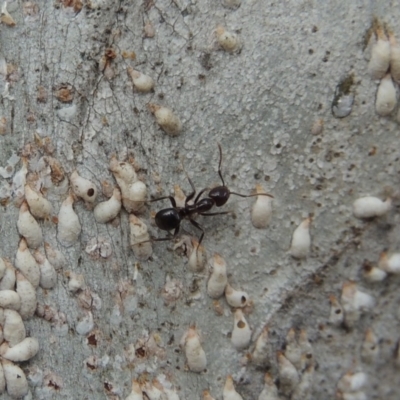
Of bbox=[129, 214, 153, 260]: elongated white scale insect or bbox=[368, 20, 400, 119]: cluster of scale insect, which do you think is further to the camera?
bbox=[129, 214, 153, 260]: elongated white scale insect

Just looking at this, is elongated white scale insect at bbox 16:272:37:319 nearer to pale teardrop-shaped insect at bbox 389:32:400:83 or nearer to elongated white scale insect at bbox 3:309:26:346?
elongated white scale insect at bbox 3:309:26:346

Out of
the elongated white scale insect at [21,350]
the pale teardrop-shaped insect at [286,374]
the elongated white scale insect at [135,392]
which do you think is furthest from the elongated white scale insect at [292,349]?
the elongated white scale insect at [21,350]

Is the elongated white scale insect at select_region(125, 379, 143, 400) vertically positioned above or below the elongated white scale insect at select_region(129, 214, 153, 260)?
below

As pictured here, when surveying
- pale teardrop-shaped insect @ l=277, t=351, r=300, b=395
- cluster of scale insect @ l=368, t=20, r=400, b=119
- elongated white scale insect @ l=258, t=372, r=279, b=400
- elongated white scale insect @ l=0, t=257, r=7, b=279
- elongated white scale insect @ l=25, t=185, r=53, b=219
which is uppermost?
cluster of scale insect @ l=368, t=20, r=400, b=119

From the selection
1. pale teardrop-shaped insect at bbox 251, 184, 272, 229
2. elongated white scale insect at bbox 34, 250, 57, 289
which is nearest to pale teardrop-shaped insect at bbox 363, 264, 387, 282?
pale teardrop-shaped insect at bbox 251, 184, 272, 229

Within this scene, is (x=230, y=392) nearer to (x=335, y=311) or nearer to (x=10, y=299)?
(x=335, y=311)

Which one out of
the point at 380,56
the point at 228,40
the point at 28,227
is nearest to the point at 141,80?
the point at 228,40

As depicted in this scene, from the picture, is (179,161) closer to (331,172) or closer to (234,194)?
(234,194)

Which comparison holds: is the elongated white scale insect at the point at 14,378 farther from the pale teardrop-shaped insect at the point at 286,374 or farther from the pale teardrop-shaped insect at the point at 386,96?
the pale teardrop-shaped insect at the point at 386,96
